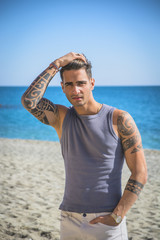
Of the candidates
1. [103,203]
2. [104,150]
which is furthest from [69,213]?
[104,150]

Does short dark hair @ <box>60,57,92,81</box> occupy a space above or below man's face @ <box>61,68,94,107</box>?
above

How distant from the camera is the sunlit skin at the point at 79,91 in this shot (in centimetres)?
226

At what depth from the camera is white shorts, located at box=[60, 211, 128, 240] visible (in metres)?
2.01

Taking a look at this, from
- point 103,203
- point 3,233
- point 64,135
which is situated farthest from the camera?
point 3,233

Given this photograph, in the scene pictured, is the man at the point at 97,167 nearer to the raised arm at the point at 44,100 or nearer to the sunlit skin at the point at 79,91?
the sunlit skin at the point at 79,91

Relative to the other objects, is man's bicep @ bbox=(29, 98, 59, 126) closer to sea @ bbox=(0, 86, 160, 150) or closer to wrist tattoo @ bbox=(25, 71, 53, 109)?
wrist tattoo @ bbox=(25, 71, 53, 109)

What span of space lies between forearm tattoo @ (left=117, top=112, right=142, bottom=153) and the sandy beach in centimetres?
315

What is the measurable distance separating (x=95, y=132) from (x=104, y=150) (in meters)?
0.19

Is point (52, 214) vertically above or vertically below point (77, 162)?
below

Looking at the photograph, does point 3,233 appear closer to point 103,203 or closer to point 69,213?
point 69,213

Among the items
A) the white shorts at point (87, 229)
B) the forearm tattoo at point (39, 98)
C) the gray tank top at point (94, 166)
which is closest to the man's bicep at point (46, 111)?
the forearm tattoo at point (39, 98)

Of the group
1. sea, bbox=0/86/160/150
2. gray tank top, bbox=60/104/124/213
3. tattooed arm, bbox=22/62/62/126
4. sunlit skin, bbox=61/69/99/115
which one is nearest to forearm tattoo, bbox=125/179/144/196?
gray tank top, bbox=60/104/124/213

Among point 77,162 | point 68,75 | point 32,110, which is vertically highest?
point 68,75

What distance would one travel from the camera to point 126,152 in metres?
2.11
